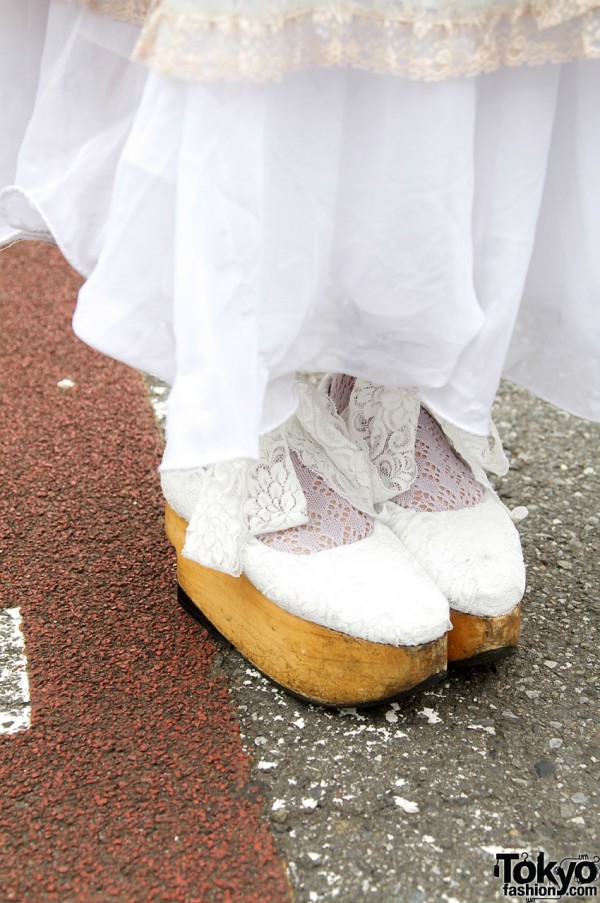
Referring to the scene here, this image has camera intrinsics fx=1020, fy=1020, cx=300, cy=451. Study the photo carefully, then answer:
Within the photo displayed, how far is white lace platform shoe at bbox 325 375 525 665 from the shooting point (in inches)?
42.2

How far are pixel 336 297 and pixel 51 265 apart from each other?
→ 1611mm

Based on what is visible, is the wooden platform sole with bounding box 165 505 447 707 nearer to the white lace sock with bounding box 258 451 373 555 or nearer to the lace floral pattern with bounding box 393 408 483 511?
the white lace sock with bounding box 258 451 373 555

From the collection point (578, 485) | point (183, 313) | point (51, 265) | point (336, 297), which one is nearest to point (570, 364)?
point (336, 297)

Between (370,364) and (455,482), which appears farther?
(455,482)

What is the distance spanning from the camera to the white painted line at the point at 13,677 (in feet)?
3.46

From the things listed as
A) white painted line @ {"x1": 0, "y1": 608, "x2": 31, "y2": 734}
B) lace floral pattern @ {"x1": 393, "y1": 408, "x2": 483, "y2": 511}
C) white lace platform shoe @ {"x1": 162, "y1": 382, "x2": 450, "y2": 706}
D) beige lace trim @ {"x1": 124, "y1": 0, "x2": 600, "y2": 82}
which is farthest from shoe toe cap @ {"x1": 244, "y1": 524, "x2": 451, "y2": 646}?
beige lace trim @ {"x1": 124, "y1": 0, "x2": 600, "y2": 82}

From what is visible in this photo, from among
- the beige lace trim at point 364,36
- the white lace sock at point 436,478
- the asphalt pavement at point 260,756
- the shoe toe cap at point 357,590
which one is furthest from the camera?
the white lace sock at point 436,478

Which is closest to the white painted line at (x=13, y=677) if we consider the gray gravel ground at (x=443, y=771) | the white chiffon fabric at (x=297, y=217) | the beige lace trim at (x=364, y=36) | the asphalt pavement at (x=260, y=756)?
the asphalt pavement at (x=260, y=756)

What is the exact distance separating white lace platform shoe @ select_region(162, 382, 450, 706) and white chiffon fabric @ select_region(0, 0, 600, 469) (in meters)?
0.16

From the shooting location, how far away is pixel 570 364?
1050 mm

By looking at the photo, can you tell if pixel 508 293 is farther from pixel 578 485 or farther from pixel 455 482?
pixel 578 485

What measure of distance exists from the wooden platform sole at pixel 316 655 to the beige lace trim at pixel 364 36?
53 cm

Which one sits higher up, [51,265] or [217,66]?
[217,66]

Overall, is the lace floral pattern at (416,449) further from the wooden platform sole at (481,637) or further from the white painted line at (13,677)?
the white painted line at (13,677)
